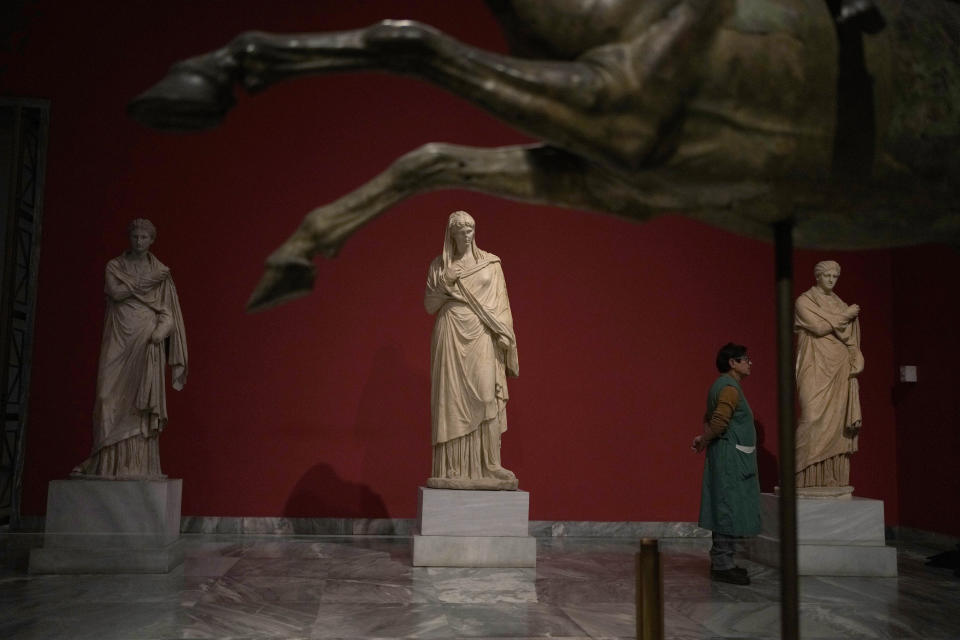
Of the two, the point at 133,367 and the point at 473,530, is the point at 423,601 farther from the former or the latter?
the point at 133,367

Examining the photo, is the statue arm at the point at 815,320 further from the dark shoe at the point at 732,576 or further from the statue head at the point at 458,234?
the statue head at the point at 458,234

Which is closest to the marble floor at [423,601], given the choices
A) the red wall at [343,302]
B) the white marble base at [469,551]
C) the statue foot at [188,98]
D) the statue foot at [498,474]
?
the white marble base at [469,551]

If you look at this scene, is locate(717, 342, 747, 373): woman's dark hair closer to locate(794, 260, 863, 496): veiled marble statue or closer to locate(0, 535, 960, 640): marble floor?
locate(794, 260, 863, 496): veiled marble statue

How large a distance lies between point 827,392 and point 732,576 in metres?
2.02

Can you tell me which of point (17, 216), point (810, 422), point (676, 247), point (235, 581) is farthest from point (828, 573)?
point (17, 216)

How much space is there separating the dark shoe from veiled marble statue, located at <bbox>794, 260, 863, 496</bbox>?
4.05 ft

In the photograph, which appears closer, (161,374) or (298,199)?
(161,374)

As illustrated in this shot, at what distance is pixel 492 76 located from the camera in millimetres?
1922

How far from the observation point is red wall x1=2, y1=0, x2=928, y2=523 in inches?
A: 358

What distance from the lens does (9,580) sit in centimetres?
651

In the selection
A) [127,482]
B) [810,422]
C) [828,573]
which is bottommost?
[828,573]

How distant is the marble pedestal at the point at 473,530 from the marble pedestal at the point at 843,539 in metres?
2.22

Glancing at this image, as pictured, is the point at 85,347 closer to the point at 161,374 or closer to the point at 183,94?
the point at 161,374

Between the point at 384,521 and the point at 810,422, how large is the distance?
437cm
